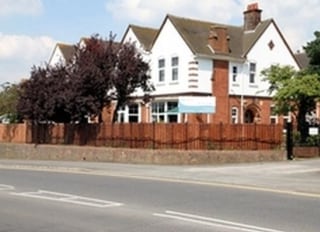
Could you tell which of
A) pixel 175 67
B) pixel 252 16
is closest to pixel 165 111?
pixel 175 67

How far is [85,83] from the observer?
3553 cm

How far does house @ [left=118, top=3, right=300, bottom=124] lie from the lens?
47.1 metres

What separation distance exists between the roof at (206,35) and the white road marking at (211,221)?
33.9m

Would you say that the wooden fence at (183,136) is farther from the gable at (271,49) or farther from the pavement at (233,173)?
the gable at (271,49)

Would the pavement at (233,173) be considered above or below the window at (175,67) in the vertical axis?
below

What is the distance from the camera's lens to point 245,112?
50188mm

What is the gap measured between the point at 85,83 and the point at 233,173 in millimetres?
13499

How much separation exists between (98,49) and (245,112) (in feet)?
56.4

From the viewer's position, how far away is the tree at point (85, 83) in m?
35.6

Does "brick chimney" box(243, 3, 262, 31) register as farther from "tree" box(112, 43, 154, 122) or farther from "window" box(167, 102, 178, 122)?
"tree" box(112, 43, 154, 122)

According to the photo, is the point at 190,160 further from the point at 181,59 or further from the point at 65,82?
the point at 181,59

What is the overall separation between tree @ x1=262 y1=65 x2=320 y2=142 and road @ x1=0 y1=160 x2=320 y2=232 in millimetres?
17507

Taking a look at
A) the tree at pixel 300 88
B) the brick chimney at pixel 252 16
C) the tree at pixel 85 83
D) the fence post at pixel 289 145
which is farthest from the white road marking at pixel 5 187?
the brick chimney at pixel 252 16

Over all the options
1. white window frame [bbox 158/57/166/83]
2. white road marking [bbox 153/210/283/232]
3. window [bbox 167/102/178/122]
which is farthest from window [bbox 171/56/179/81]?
white road marking [bbox 153/210/283/232]
